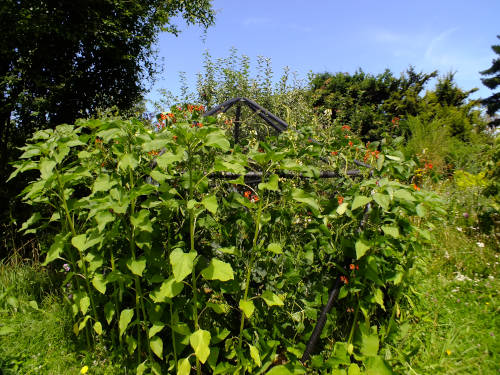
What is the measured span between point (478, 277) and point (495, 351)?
1075 mm

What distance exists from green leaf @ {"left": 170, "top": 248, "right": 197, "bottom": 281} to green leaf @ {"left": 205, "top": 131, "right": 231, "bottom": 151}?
1.54 feet

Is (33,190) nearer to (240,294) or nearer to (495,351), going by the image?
(240,294)

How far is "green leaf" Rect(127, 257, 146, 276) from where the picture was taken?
1.52 meters

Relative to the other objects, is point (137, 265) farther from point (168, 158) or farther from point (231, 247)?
point (168, 158)

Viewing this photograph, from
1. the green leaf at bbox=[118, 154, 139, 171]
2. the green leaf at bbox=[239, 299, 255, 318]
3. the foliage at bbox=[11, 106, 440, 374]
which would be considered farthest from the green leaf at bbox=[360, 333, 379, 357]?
the green leaf at bbox=[118, 154, 139, 171]

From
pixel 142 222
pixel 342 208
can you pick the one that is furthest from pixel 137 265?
pixel 342 208

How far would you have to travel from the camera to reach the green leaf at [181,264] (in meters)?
1.33

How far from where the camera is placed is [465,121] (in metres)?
12.5

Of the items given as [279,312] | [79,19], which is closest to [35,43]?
[79,19]

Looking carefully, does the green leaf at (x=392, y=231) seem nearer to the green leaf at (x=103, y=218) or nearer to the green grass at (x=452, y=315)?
the green grass at (x=452, y=315)

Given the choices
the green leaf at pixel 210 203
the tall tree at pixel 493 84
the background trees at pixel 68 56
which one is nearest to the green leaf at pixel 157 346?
the green leaf at pixel 210 203

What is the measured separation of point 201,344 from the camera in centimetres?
141

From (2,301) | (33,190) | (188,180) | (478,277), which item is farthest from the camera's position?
(478,277)

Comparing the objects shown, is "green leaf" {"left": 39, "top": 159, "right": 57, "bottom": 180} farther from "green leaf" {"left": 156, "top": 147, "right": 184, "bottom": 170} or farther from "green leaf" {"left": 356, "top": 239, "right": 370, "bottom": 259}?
"green leaf" {"left": 356, "top": 239, "right": 370, "bottom": 259}
